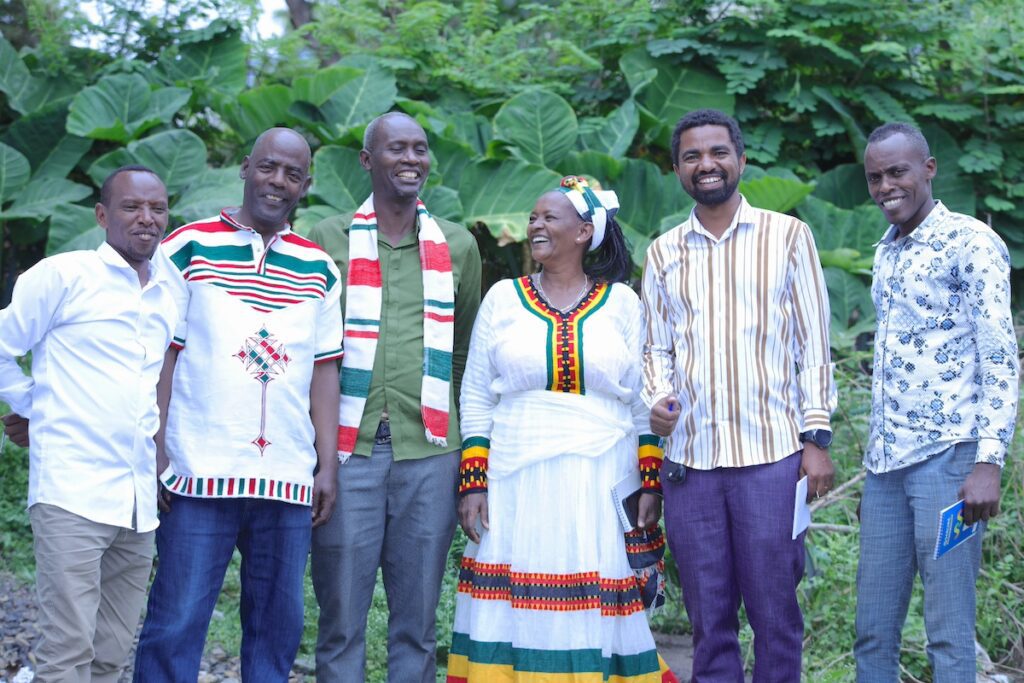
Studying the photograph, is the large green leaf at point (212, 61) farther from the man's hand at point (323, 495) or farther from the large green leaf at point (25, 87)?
the man's hand at point (323, 495)

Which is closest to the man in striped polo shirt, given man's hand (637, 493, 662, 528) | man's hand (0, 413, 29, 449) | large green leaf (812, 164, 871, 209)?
man's hand (0, 413, 29, 449)

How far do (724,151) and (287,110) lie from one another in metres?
4.89

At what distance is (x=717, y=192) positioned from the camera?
3.58 m

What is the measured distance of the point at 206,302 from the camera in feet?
11.1

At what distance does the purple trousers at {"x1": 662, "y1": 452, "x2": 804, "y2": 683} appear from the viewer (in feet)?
11.2

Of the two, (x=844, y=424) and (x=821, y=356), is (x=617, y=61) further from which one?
(x=821, y=356)

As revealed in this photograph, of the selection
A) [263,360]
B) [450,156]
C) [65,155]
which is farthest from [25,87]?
[263,360]

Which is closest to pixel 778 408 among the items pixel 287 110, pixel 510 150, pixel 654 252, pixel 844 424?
pixel 654 252

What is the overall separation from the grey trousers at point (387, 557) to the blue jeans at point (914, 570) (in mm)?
1397

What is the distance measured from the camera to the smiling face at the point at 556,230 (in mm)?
3805

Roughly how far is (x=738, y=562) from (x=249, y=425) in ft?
5.29

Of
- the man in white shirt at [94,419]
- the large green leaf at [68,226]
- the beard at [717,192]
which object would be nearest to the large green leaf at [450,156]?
the large green leaf at [68,226]

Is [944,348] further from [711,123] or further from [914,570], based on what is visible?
[711,123]

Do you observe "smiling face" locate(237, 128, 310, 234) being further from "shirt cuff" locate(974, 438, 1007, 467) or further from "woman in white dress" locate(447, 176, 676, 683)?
"shirt cuff" locate(974, 438, 1007, 467)
